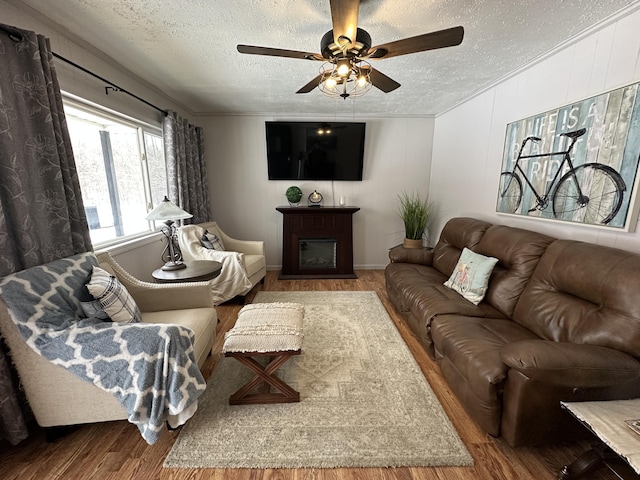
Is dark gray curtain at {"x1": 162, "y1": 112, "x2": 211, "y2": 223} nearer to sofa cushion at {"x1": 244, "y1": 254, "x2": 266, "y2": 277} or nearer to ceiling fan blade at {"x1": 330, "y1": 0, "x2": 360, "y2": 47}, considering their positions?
sofa cushion at {"x1": 244, "y1": 254, "x2": 266, "y2": 277}

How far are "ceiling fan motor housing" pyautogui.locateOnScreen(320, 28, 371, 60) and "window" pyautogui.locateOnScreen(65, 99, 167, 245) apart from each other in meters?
1.91

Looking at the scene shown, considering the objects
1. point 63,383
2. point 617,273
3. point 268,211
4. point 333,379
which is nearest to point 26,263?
point 63,383

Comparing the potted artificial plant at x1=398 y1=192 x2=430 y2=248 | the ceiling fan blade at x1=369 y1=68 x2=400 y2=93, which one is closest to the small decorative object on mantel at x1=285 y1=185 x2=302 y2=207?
the potted artificial plant at x1=398 y1=192 x2=430 y2=248

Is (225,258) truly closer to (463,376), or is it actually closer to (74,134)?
(74,134)

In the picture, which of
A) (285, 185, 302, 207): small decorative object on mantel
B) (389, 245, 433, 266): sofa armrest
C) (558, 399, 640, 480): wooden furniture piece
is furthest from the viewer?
(285, 185, 302, 207): small decorative object on mantel

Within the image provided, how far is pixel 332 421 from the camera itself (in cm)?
154

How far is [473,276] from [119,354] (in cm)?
245

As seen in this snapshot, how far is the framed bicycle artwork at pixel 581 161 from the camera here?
1.57m

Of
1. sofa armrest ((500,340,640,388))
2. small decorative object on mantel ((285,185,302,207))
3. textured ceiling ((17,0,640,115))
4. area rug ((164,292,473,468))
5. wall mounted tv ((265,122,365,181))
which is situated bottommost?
area rug ((164,292,473,468))

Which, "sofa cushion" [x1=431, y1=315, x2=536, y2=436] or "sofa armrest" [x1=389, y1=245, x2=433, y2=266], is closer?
"sofa cushion" [x1=431, y1=315, x2=536, y2=436]

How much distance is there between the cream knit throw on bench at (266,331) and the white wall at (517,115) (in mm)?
2122

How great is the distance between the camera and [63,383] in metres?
1.32

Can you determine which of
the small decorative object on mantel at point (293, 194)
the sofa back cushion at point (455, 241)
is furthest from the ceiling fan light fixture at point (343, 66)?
the small decorative object on mantel at point (293, 194)

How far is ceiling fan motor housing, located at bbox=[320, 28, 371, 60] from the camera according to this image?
148 cm
